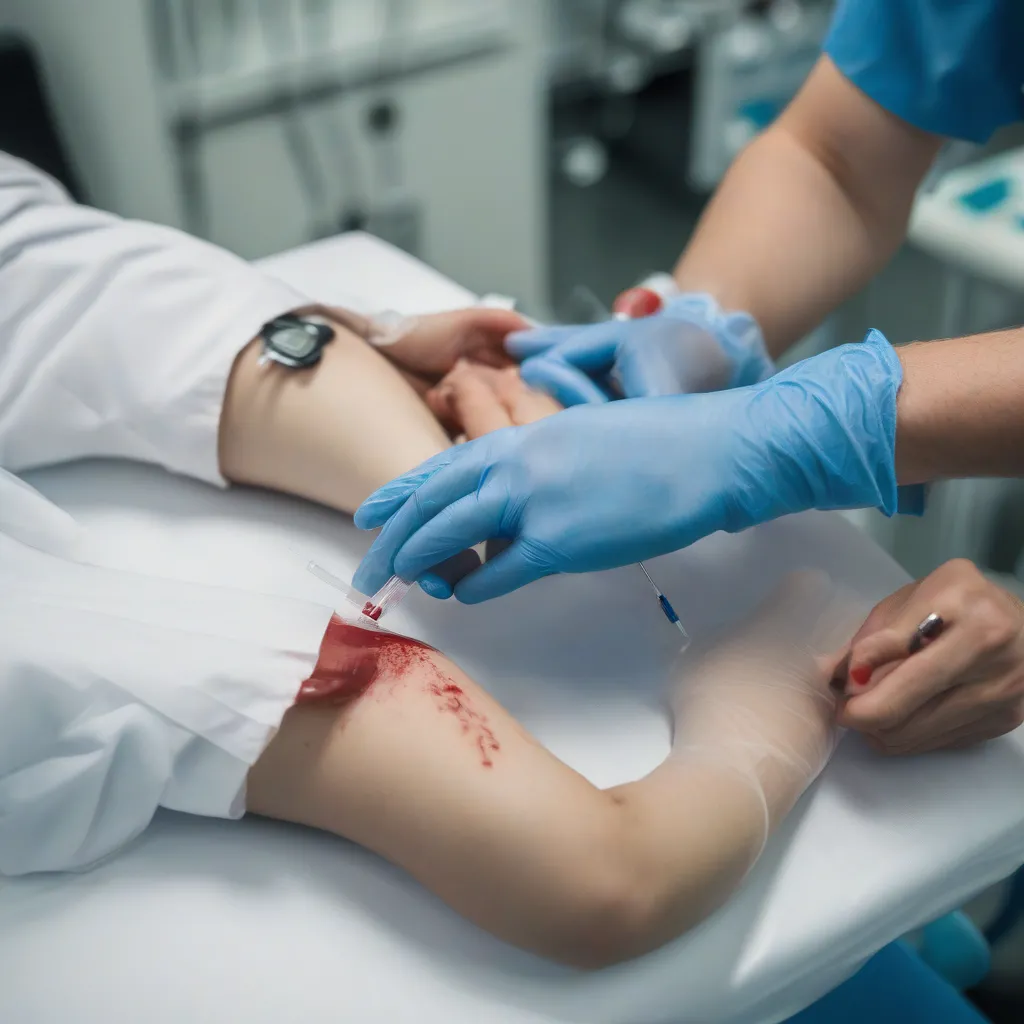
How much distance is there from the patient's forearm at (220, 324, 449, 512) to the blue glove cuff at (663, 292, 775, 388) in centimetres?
30

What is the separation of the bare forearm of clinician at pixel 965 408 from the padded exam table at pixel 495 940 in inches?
5.9

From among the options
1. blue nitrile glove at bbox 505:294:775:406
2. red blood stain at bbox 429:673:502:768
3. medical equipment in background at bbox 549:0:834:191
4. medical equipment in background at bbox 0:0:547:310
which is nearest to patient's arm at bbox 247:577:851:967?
red blood stain at bbox 429:673:502:768

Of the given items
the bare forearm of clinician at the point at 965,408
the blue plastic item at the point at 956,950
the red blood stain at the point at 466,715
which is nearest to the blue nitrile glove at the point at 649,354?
the bare forearm of clinician at the point at 965,408

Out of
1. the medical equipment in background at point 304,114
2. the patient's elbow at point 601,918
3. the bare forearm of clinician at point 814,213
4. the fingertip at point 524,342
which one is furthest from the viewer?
the medical equipment in background at point 304,114

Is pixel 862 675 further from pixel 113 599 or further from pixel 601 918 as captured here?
pixel 113 599

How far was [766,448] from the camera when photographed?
837 mm

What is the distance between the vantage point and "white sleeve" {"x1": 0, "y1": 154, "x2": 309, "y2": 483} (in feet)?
3.14

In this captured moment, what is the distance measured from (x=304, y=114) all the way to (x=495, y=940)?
1.79m

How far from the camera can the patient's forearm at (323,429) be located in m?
0.96

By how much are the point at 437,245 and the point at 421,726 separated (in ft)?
5.95

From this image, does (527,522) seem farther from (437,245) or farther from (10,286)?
(437,245)

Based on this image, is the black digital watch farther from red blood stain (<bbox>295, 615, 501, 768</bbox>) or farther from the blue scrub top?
the blue scrub top

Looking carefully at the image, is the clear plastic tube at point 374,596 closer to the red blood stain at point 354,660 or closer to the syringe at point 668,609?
the red blood stain at point 354,660

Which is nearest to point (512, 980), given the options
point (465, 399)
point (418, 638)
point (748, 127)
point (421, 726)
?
point (421, 726)
